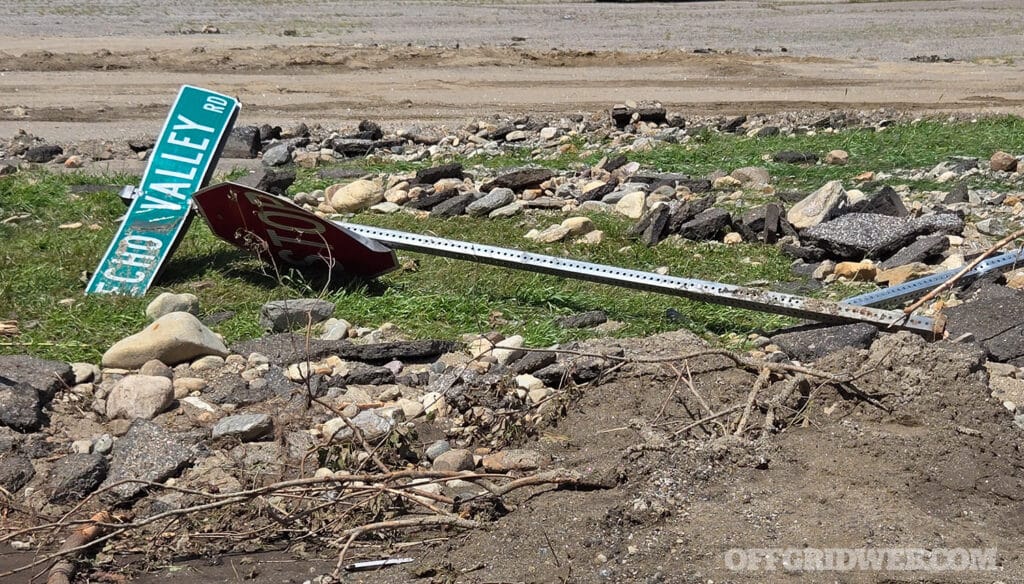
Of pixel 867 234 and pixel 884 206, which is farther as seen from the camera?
pixel 884 206

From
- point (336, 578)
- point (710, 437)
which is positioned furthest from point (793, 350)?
point (336, 578)

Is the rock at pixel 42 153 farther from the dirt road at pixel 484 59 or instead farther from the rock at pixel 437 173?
the rock at pixel 437 173

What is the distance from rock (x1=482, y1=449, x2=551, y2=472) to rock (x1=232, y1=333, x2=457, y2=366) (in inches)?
49.4

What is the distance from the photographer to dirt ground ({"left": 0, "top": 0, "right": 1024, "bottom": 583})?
11.6ft

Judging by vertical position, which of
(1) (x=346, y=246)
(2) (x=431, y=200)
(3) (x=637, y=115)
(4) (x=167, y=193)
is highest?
(4) (x=167, y=193)

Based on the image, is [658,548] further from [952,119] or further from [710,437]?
[952,119]

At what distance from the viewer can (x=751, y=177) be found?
955 cm

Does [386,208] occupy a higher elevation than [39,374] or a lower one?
lower

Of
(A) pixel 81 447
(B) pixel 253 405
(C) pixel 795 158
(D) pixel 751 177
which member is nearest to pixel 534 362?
(B) pixel 253 405

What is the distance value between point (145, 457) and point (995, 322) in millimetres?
4244

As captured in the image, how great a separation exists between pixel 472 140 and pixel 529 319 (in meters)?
6.61

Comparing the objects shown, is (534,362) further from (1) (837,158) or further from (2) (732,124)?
(2) (732,124)

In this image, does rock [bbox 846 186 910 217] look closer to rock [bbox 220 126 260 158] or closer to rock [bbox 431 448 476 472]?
rock [bbox 431 448 476 472]

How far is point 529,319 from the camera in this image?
6.38 m
